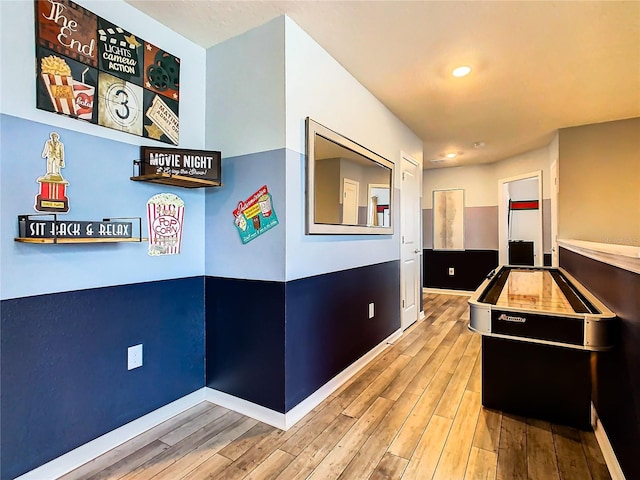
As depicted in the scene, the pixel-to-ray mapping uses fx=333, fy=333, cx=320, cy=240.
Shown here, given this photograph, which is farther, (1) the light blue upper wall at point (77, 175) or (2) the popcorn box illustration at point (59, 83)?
(2) the popcorn box illustration at point (59, 83)

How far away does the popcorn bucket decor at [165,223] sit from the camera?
2076 mm

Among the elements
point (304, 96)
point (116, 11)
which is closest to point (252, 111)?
point (304, 96)

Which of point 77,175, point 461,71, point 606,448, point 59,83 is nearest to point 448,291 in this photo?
Answer: point 461,71

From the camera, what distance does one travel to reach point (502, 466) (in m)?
1.71

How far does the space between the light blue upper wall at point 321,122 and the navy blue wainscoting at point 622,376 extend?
5.41 ft

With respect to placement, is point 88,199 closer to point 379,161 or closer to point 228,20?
point 228,20

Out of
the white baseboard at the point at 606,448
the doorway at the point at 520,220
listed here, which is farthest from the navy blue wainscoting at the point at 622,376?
the doorway at the point at 520,220

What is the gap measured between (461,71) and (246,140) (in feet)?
6.11

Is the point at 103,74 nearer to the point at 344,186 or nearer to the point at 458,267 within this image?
the point at 344,186

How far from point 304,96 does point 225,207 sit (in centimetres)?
92

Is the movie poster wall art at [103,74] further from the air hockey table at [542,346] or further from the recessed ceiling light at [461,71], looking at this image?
the air hockey table at [542,346]

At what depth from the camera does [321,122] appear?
94.3 inches

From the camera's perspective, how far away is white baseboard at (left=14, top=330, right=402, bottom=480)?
65.0 inches

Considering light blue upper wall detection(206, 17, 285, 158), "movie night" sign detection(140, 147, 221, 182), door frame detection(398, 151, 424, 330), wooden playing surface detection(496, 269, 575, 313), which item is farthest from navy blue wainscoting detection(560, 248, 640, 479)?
"movie night" sign detection(140, 147, 221, 182)
